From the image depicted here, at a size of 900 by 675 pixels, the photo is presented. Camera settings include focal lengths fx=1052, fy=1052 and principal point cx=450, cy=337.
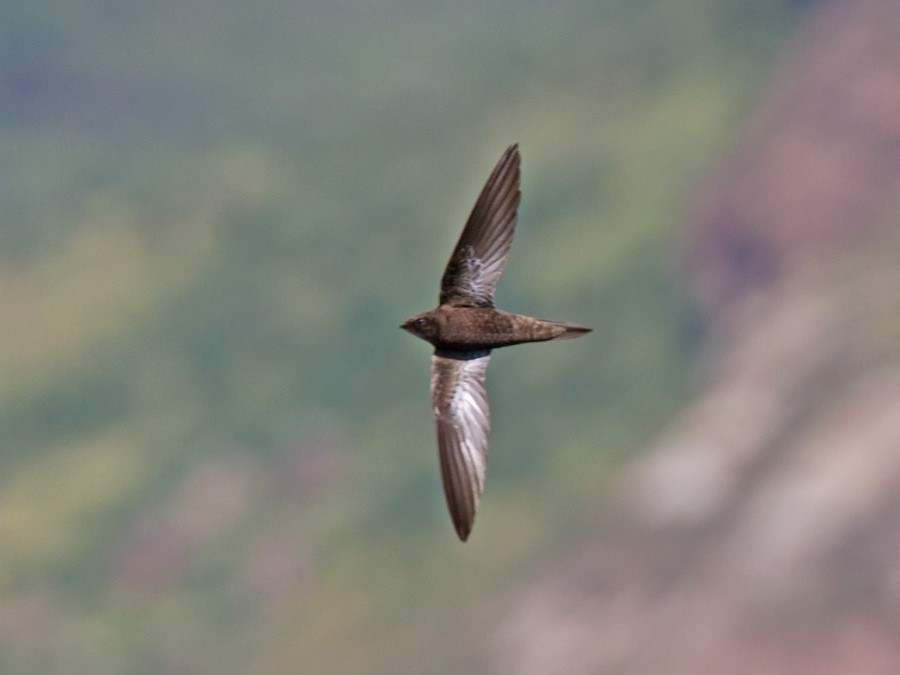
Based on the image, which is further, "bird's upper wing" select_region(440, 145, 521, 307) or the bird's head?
the bird's head

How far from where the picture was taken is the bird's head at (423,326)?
26.3 ft

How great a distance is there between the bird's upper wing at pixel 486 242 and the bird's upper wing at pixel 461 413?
52 centimetres

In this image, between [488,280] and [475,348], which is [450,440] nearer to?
[475,348]

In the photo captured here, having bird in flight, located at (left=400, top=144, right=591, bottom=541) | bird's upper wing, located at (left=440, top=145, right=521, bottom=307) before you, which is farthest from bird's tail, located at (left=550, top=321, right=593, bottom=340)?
bird's upper wing, located at (left=440, top=145, right=521, bottom=307)

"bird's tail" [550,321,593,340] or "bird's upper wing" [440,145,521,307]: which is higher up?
"bird's upper wing" [440,145,521,307]

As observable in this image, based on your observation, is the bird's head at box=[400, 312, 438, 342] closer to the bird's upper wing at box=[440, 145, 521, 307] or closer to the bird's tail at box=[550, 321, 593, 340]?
the bird's upper wing at box=[440, 145, 521, 307]

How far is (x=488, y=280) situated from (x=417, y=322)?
629 mm

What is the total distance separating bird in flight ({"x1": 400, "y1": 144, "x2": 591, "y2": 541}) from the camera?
7.82m

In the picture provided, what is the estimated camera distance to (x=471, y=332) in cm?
799

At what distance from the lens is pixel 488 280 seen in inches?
315

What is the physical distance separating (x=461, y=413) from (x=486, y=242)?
1.37m

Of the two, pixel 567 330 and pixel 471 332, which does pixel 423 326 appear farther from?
pixel 567 330

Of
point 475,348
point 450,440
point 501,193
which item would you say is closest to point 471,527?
point 450,440

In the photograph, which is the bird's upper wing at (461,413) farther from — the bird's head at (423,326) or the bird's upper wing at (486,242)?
the bird's upper wing at (486,242)
